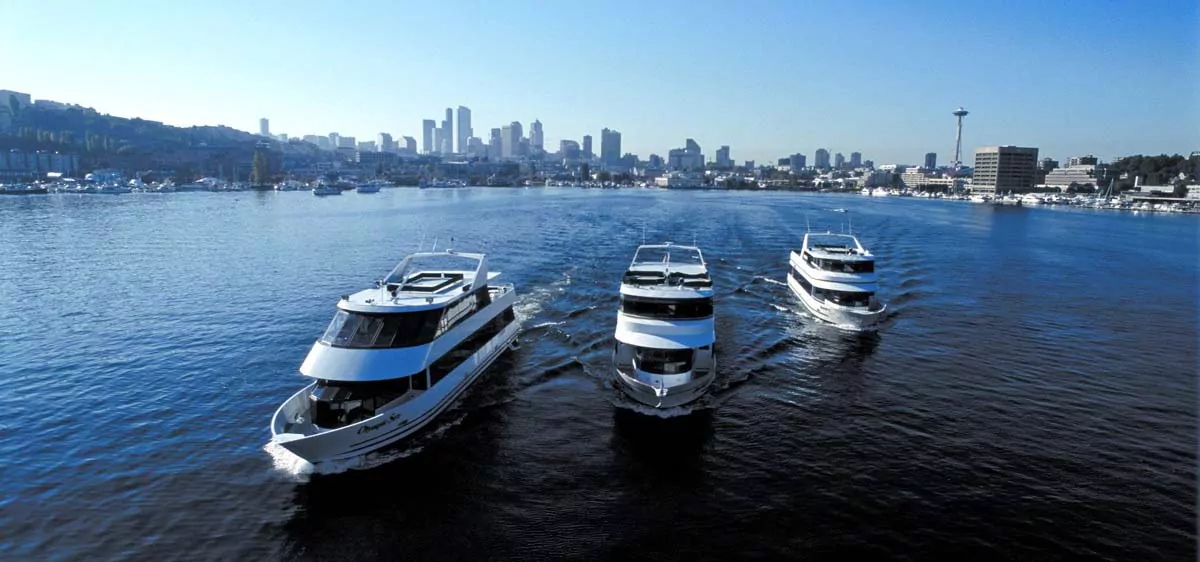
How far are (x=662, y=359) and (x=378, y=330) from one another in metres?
12.1

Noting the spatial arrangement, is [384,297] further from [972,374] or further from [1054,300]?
[1054,300]

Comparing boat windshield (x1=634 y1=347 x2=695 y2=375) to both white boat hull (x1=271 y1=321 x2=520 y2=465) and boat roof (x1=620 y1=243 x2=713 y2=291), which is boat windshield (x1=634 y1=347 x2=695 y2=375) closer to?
boat roof (x1=620 y1=243 x2=713 y2=291)

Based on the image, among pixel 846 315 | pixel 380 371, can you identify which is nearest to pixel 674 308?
pixel 380 371

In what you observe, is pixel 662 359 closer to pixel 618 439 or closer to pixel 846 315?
pixel 618 439

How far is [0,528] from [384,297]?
43.7 ft

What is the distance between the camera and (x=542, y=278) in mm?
54094

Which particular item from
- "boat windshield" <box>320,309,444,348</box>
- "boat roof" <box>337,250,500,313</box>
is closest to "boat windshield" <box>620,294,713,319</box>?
"boat roof" <box>337,250,500,313</box>

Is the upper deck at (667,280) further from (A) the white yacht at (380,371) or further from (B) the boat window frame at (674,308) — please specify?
(A) the white yacht at (380,371)

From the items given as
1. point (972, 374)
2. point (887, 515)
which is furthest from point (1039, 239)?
point (887, 515)

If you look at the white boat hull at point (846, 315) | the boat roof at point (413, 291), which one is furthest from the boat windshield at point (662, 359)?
the white boat hull at point (846, 315)

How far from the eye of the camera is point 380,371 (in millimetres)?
22609

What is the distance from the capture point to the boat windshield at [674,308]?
2834 centimetres

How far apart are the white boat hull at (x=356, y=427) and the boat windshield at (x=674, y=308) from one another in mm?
8902

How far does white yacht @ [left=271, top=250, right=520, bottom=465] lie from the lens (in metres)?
21.2
